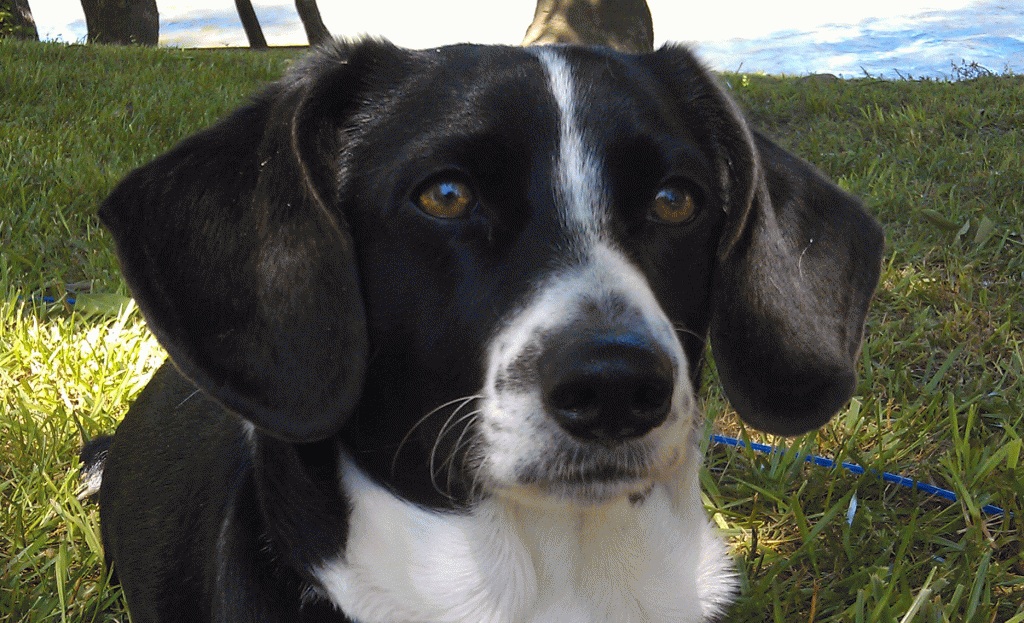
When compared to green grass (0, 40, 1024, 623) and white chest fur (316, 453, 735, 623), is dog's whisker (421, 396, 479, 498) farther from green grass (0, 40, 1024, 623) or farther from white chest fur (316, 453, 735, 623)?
green grass (0, 40, 1024, 623)

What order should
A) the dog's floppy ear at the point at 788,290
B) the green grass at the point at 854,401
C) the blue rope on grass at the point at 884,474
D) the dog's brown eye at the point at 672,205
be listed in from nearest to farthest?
the dog's brown eye at the point at 672,205 → the dog's floppy ear at the point at 788,290 → the green grass at the point at 854,401 → the blue rope on grass at the point at 884,474

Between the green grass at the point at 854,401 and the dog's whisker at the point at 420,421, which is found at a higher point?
the dog's whisker at the point at 420,421

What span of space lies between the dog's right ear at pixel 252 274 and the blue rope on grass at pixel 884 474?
1.64 meters

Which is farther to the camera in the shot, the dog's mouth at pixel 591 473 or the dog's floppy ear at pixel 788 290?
the dog's floppy ear at pixel 788 290

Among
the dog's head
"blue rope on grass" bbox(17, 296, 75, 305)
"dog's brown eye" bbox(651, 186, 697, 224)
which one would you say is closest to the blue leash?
the dog's head

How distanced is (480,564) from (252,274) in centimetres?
73

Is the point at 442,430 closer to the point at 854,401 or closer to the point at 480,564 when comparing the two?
the point at 480,564

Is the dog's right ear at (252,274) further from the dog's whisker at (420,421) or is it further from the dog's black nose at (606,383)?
the dog's black nose at (606,383)

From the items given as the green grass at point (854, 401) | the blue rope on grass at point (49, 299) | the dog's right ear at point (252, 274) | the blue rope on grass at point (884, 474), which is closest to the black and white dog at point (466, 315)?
the dog's right ear at point (252, 274)

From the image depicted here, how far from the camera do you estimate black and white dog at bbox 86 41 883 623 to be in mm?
1666

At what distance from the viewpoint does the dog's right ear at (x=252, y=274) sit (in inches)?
69.5

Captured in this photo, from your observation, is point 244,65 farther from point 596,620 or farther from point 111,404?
point 596,620

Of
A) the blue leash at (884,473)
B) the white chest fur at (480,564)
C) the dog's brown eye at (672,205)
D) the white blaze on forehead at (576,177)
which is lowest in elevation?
the blue leash at (884,473)

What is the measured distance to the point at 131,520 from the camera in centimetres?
239
